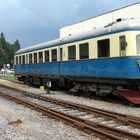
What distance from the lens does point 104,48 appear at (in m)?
17.4

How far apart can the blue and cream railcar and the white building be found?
9.34 m

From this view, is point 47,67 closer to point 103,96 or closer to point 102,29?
point 103,96

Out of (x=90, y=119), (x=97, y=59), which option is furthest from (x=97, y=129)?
(x=97, y=59)

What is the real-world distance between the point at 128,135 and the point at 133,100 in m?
6.53

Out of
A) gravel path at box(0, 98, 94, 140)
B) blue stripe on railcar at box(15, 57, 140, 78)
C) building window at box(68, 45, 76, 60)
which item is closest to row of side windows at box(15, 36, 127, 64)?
building window at box(68, 45, 76, 60)

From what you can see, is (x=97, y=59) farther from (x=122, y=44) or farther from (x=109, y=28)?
(x=122, y=44)

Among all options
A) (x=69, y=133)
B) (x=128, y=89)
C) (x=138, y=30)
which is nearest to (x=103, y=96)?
(x=128, y=89)

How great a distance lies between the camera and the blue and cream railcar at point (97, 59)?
15.6 m

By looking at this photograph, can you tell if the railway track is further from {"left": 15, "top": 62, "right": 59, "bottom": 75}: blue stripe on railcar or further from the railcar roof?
{"left": 15, "top": 62, "right": 59, "bottom": 75}: blue stripe on railcar

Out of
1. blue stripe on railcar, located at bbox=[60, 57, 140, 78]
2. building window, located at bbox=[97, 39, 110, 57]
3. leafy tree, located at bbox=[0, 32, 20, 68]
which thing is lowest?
blue stripe on railcar, located at bbox=[60, 57, 140, 78]

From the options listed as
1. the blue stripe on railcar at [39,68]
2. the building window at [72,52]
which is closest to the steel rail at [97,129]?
the building window at [72,52]

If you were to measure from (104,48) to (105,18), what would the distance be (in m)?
20.6

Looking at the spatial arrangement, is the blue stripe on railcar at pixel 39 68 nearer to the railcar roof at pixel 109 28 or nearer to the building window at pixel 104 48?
the railcar roof at pixel 109 28

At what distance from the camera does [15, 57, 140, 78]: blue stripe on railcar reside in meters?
15.5
